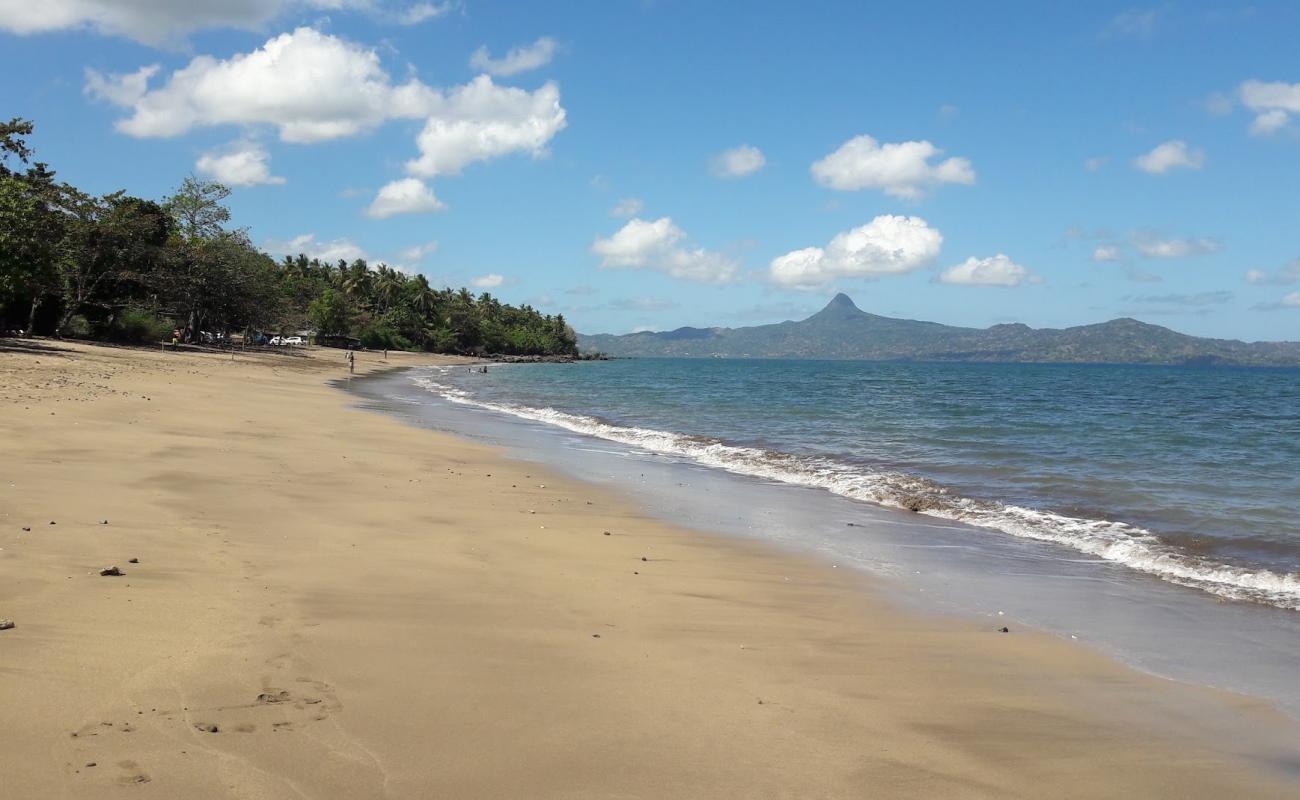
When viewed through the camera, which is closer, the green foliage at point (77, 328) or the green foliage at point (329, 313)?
the green foliage at point (77, 328)

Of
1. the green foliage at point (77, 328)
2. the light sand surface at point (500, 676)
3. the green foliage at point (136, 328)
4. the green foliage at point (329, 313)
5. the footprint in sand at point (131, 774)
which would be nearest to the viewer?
the footprint in sand at point (131, 774)

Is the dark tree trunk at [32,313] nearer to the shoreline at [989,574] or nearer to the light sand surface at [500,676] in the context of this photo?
the shoreline at [989,574]

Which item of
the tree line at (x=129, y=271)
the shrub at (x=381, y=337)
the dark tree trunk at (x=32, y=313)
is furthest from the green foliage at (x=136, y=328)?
the shrub at (x=381, y=337)

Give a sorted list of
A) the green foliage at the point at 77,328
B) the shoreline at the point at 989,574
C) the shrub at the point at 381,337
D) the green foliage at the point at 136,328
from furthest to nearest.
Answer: the shrub at the point at 381,337 < the green foliage at the point at 136,328 < the green foliage at the point at 77,328 < the shoreline at the point at 989,574

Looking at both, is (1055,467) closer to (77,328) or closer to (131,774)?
(131,774)


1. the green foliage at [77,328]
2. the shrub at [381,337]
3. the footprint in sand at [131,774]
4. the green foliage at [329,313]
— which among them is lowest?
the footprint in sand at [131,774]

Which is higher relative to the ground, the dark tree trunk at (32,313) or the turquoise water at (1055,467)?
the dark tree trunk at (32,313)

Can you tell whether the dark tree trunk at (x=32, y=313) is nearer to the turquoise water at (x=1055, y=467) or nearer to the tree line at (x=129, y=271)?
the tree line at (x=129, y=271)

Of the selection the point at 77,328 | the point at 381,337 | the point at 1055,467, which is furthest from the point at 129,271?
the point at 381,337

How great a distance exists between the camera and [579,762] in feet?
13.1

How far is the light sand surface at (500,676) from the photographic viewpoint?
383 centimetres

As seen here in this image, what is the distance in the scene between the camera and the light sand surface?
12.6ft

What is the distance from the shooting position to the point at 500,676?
495 centimetres

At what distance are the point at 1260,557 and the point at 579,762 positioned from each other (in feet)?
32.7
